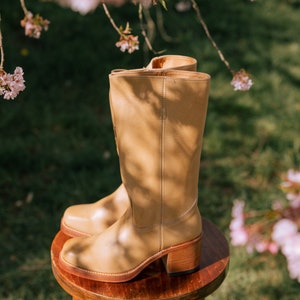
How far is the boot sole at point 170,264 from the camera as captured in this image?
4.58ft

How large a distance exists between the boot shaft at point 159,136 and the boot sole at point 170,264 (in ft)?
0.28

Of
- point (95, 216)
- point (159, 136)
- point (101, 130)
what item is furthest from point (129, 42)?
point (101, 130)

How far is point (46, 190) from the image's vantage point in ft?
9.46

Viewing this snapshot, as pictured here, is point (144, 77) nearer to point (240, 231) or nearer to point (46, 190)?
point (240, 231)

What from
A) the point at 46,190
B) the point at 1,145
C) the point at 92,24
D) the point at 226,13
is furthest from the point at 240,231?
the point at 226,13

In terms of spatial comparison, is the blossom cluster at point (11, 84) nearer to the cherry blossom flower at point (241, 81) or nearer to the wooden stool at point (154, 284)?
the wooden stool at point (154, 284)

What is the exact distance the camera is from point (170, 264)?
1.43 m

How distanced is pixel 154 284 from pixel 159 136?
0.40 m

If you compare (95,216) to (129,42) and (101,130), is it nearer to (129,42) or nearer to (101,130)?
(129,42)

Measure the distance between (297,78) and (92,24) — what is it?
1.66 meters

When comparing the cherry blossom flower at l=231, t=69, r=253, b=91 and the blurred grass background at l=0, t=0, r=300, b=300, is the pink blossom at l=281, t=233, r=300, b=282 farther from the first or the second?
the blurred grass background at l=0, t=0, r=300, b=300

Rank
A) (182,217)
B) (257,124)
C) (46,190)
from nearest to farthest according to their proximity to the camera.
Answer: (182,217)
(46,190)
(257,124)

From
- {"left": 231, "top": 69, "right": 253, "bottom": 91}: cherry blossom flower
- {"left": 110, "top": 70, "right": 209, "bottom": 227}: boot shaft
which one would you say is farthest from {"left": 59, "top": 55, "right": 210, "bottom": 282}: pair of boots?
{"left": 231, "top": 69, "right": 253, "bottom": 91}: cherry blossom flower

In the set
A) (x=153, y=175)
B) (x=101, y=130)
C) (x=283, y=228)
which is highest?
(x=283, y=228)
